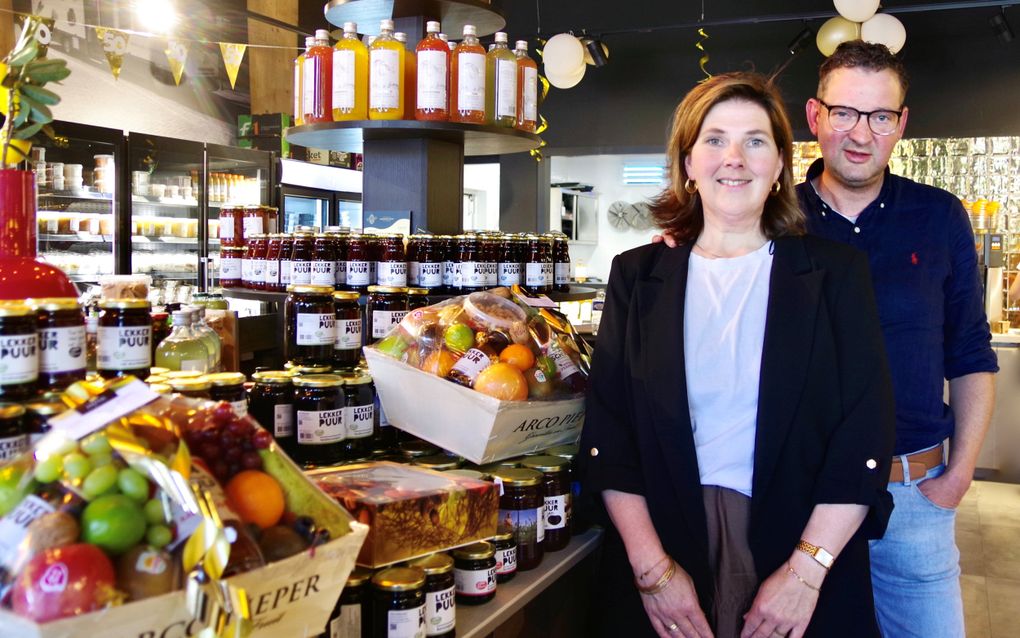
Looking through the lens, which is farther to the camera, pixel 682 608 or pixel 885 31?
pixel 885 31

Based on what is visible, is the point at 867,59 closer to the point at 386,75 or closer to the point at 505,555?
the point at 386,75

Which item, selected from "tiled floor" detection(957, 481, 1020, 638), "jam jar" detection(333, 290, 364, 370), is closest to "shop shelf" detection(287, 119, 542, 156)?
"jam jar" detection(333, 290, 364, 370)

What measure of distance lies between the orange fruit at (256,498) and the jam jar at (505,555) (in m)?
0.67

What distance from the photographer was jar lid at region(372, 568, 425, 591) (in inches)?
54.3

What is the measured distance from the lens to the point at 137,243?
5.92 meters

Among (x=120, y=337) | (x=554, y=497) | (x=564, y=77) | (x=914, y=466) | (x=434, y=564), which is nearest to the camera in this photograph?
(x=120, y=337)

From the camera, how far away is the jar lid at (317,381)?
1.73 m

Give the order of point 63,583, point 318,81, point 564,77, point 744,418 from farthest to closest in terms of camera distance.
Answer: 1. point 564,77
2. point 318,81
3. point 744,418
4. point 63,583

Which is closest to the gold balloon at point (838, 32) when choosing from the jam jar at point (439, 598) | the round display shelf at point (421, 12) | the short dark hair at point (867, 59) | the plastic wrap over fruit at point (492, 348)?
the round display shelf at point (421, 12)

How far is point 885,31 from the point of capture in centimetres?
573

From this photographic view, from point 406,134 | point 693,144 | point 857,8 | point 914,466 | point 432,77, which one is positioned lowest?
point 914,466

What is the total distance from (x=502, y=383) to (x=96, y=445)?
0.96 m

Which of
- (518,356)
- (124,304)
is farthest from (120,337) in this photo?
(518,356)

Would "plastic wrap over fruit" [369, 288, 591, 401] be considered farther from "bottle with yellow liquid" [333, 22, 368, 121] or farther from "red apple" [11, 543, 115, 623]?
"red apple" [11, 543, 115, 623]
